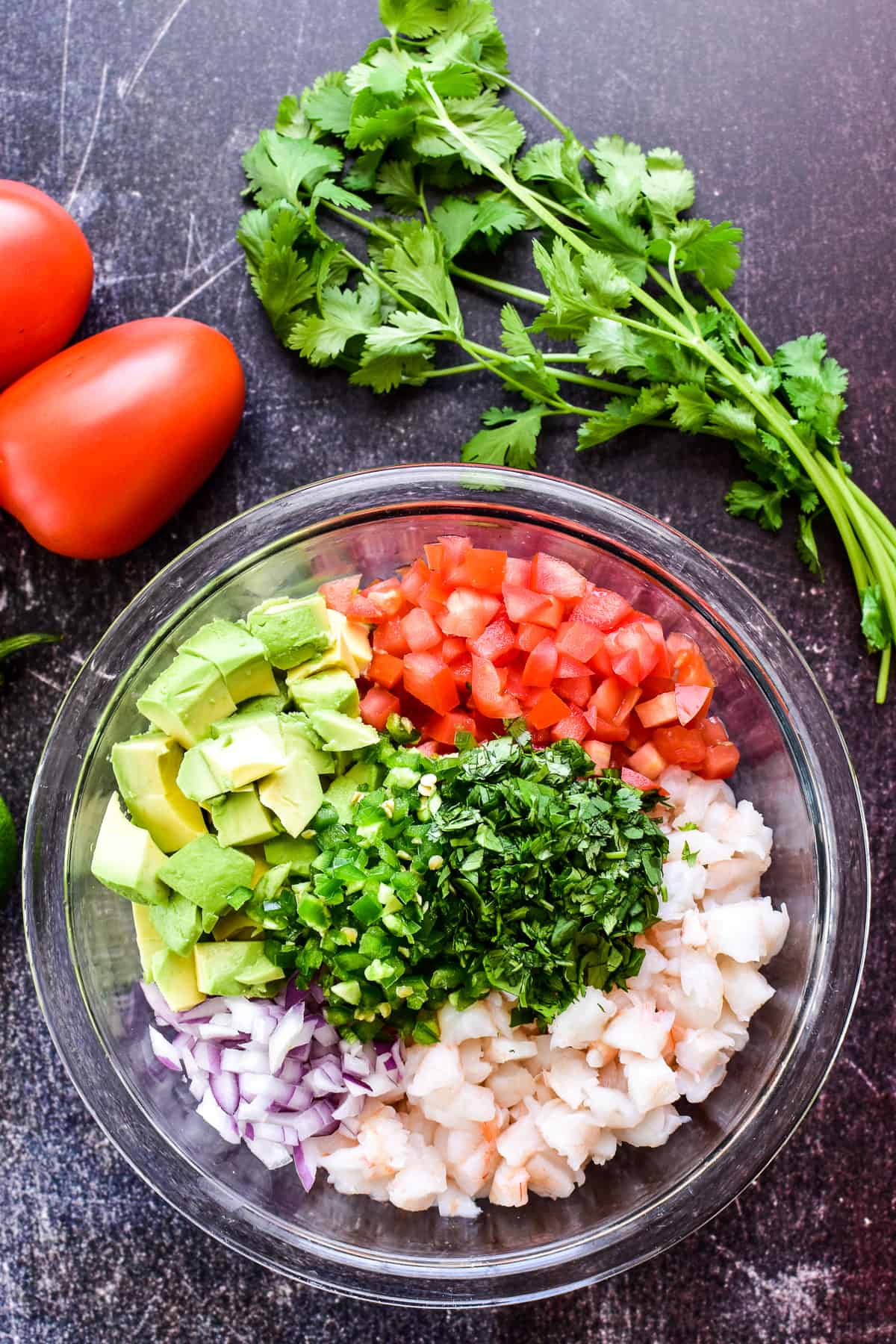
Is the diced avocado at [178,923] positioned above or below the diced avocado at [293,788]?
below

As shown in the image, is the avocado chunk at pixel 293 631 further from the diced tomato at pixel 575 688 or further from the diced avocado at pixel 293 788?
the diced tomato at pixel 575 688

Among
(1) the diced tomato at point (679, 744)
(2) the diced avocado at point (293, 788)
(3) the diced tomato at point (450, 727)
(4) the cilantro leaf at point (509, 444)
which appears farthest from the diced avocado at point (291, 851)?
(4) the cilantro leaf at point (509, 444)

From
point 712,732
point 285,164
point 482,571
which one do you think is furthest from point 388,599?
point 285,164

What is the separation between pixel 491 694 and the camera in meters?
1.57

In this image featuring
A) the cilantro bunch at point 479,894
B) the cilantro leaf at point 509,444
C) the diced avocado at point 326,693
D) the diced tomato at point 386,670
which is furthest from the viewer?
the cilantro leaf at point 509,444

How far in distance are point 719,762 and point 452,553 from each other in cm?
57

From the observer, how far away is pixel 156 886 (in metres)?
1.47

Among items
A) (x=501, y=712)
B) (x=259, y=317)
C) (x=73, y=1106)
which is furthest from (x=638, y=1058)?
(x=259, y=317)

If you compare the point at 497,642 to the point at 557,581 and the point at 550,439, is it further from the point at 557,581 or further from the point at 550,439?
the point at 550,439

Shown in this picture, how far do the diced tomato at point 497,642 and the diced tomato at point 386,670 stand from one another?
0.41ft

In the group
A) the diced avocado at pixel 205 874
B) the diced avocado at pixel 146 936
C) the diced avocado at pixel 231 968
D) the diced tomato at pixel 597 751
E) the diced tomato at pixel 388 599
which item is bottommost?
the diced avocado at pixel 146 936

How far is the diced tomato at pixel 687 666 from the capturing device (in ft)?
5.39

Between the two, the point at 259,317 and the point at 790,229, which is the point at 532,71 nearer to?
the point at 790,229

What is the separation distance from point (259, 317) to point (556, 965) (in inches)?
50.4
